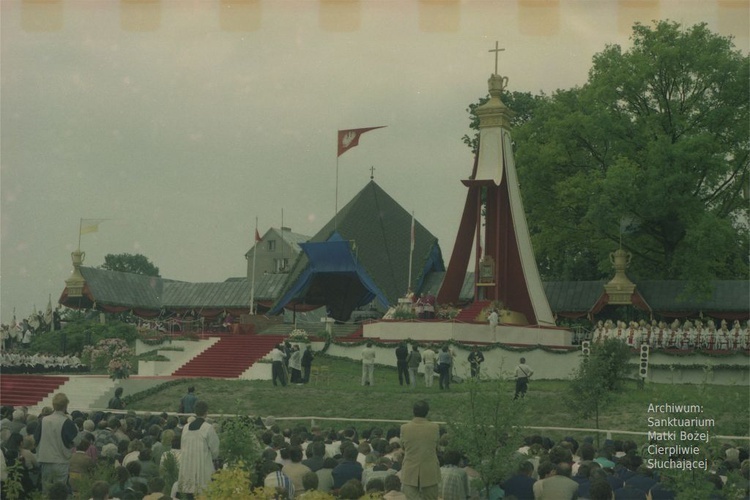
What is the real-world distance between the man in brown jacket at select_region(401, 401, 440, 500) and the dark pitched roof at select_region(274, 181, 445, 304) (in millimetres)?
31046

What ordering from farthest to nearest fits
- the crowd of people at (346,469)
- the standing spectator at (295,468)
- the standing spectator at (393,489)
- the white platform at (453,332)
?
the white platform at (453,332), the standing spectator at (295,468), the crowd of people at (346,469), the standing spectator at (393,489)

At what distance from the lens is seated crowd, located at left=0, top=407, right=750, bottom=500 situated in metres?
9.76

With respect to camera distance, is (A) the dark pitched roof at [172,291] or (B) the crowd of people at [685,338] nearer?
(B) the crowd of people at [685,338]

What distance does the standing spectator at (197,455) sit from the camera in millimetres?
10789

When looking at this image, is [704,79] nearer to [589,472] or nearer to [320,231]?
[320,231]

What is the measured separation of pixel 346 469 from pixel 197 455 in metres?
1.64

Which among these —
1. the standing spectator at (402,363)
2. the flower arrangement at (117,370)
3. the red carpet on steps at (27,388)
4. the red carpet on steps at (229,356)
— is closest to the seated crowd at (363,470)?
the standing spectator at (402,363)

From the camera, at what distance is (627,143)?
3756 centimetres

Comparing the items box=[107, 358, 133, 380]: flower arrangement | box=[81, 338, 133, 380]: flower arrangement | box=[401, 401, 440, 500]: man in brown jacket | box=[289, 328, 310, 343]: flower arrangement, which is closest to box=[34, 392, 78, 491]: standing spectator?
box=[401, 401, 440, 500]: man in brown jacket

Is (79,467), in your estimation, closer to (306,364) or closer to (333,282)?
(306,364)

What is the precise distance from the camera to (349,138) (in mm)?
37750

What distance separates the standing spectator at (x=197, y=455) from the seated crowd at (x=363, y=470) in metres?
0.33

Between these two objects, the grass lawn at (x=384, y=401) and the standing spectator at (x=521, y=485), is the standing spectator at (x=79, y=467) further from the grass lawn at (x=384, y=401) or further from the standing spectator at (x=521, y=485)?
the grass lawn at (x=384, y=401)

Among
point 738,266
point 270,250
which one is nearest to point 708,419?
point 738,266
